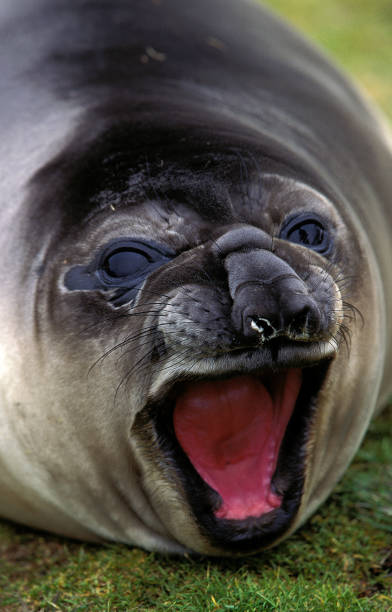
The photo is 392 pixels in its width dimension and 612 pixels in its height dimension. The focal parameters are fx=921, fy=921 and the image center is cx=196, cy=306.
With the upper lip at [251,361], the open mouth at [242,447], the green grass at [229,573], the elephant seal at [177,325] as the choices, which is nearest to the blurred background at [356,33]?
the elephant seal at [177,325]

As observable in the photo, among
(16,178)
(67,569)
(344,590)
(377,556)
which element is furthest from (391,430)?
(16,178)

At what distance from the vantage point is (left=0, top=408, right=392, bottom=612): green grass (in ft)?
8.84

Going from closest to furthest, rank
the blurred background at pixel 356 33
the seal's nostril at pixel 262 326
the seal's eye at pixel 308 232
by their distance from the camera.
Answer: the seal's nostril at pixel 262 326, the seal's eye at pixel 308 232, the blurred background at pixel 356 33

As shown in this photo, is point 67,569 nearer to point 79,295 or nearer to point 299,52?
point 79,295

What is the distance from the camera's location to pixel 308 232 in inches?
109

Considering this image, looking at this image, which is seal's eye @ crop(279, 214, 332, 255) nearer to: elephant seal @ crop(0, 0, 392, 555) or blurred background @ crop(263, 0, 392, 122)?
elephant seal @ crop(0, 0, 392, 555)

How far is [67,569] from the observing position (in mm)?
3023

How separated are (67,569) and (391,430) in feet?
4.95

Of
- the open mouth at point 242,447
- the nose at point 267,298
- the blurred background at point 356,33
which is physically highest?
the blurred background at point 356,33

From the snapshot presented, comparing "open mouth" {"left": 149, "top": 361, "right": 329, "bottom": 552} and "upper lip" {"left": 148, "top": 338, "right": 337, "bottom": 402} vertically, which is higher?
"upper lip" {"left": 148, "top": 338, "right": 337, "bottom": 402}

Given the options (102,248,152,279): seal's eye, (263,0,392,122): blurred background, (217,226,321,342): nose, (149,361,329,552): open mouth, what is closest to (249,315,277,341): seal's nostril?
(217,226,321,342): nose

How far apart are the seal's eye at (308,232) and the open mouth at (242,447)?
373 millimetres

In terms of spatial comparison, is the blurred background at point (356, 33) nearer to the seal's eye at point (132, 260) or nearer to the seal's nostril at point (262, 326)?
the seal's eye at point (132, 260)

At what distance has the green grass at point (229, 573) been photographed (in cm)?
269
